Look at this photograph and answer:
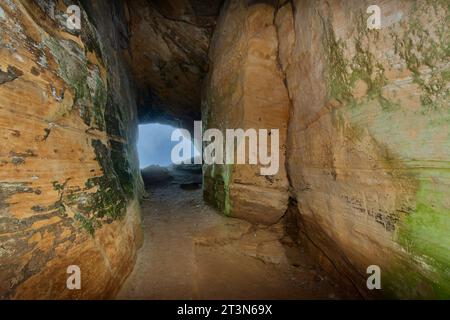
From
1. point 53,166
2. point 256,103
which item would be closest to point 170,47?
point 256,103

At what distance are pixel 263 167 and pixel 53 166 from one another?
13.0 feet

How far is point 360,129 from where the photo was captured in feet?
8.81

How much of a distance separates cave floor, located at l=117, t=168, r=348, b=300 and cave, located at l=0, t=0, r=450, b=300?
0.11 feet

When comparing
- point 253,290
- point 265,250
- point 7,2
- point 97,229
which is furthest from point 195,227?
point 7,2

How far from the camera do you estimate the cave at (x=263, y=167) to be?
2.03m

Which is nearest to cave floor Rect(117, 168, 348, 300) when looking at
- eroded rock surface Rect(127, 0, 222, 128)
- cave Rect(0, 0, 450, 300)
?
cave Rect(0, 0, 450, 300)

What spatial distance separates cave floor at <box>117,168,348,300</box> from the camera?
313 centimetres

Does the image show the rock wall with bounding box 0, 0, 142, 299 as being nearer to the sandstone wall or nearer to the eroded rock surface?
the sandstone wall

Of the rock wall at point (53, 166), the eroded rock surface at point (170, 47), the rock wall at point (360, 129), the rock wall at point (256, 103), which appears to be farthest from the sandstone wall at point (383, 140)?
the eroded rock surface at point (170, 47)

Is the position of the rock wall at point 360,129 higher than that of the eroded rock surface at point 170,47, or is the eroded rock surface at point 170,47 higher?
the eroded rock surface at point 170,47

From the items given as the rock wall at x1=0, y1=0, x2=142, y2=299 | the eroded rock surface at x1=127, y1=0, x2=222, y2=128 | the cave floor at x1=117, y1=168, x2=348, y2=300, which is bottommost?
the cave floor at x1=117, y1=168, x2=348, y2=300

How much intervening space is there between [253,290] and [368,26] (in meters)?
3.93

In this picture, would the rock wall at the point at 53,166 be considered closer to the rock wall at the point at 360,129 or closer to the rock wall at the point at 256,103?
the rock wall at the point at 256,103

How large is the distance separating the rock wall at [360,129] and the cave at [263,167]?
2 centimetres
